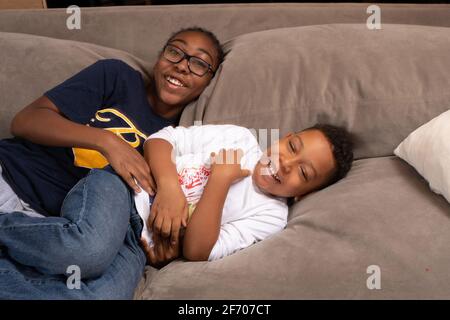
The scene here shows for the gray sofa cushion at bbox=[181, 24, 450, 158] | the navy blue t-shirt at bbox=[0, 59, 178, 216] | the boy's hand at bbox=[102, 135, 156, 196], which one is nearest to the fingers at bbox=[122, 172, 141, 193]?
the boy's hand at bbox=[102, 135, 156, 196]

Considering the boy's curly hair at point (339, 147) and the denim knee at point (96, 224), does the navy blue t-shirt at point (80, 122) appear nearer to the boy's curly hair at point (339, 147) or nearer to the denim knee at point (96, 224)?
the denim knee at point (96, 224)

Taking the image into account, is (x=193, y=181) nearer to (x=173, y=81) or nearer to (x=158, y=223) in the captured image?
(x=158, y=223)

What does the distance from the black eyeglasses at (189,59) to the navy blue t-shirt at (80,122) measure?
0.12 m

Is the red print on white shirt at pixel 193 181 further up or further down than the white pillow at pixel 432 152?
further down

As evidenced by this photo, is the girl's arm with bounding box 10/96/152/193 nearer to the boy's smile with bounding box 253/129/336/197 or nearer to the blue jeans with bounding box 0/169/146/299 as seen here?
the blue jeans with bounding box 0/169/146/299

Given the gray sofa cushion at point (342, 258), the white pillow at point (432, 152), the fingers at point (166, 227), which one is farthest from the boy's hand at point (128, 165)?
the white pillow at point (432, 152)

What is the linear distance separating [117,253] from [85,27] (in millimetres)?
901

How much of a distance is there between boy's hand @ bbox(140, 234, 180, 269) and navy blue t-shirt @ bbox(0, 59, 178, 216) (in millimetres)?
246

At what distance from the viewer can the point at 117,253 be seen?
1004 millimetres

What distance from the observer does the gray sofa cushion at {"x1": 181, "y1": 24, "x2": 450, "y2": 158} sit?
3.96 ft

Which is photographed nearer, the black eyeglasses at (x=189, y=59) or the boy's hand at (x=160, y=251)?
the boy's hand at (x=160, y=251)

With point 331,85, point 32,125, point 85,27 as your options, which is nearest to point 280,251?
point 331,85

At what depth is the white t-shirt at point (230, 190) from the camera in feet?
3.48

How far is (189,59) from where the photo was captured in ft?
4.21
